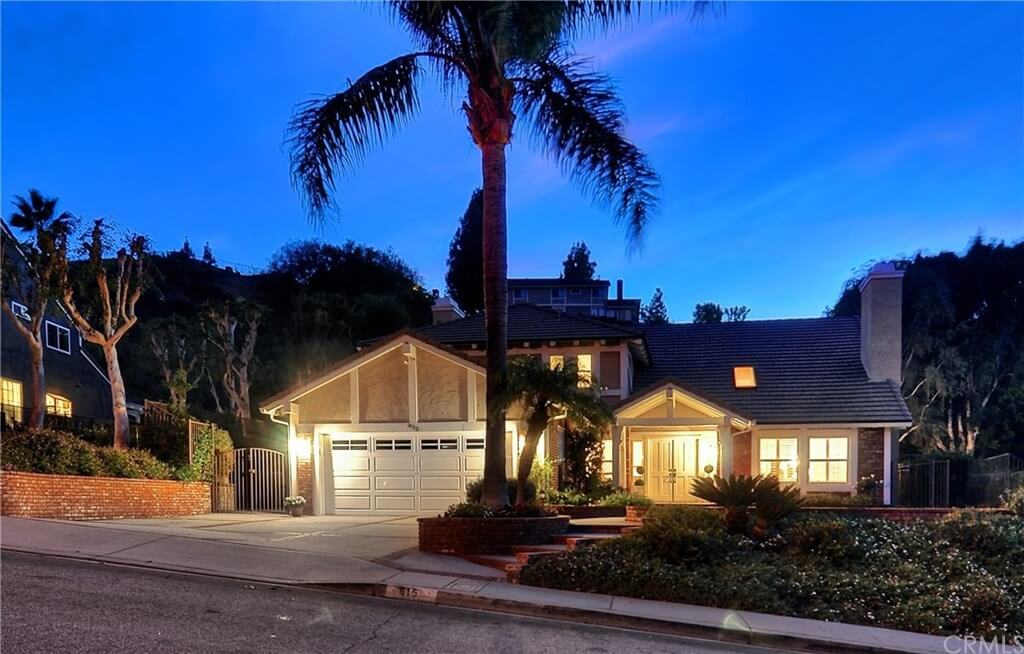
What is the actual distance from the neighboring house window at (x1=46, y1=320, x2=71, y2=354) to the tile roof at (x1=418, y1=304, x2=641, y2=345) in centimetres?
1285

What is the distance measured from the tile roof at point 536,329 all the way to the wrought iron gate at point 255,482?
18.0 ft

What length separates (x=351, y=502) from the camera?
55.4 ft

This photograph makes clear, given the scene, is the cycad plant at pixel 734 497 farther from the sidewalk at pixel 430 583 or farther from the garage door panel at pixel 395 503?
the garage door panel at pixel 395 503

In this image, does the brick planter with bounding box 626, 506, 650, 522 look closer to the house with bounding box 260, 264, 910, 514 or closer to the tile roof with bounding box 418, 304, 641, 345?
the house with bounding box 260, 264, 910, 514

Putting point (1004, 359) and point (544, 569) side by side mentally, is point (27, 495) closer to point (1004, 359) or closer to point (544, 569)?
point (544, 569)

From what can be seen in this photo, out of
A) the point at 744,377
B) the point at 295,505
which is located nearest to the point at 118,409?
the point at 295,505

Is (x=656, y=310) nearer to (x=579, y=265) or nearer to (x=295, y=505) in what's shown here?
(x=579, y=265)

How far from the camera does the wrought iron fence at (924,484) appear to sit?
60.0ft

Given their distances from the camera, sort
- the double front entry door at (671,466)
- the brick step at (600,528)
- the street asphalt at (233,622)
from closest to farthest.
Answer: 1. the street asphalt at (233,622)
2. the brick step at (600,528)
3. the double front entry door at (671,466)

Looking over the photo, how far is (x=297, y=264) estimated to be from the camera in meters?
52.7

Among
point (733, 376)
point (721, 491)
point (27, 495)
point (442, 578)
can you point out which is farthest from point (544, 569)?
point (733, 376)

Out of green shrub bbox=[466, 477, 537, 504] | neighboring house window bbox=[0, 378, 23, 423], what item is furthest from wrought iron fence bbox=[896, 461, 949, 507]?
neighboring house window bbox=[0, 378, 23, 423]

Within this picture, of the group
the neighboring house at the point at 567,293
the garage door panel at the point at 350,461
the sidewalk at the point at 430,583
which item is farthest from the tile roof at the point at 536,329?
the neighboring house at the point at 567,293

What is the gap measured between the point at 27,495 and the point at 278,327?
3032cm
